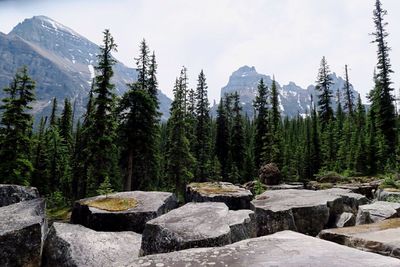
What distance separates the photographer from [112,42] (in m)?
26.9

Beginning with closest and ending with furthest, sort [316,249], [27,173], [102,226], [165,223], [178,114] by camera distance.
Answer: [316,249], [165,223], [102,226], [27,173], [178,114]

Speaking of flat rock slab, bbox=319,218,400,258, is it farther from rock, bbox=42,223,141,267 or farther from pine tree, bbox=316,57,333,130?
pine tree, bbox=316,57,333,130

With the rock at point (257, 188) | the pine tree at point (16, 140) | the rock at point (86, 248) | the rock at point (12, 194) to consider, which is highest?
the pine tree at point (16, 140)

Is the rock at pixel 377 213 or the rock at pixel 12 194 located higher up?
the rock at pixel 12 194

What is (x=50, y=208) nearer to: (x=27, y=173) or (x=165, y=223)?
(x=27, y=173)

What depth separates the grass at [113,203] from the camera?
10.8m

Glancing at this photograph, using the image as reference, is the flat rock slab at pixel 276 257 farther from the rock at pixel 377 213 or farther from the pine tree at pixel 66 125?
the pine tree at pixel 66 125

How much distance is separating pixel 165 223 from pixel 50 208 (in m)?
38.1

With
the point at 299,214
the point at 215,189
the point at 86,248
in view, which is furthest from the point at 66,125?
the point at 299,214

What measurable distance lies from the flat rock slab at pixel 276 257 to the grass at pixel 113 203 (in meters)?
7.35

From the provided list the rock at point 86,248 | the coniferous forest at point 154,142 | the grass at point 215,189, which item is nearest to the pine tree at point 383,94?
the coniferous forest at point 154,142

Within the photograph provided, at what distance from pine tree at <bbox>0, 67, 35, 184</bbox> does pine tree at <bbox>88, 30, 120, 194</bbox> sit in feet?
18.6

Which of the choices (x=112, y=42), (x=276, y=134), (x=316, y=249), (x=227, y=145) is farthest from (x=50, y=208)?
(x=316, y=249)

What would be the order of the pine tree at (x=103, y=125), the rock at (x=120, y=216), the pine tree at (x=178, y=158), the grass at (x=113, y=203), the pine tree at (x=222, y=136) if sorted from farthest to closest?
the pine tree at (x=222, y=136)
the pine tree at (x=178, y=158)
the pine tree at (x=103, y=125)
the grass at (x=113, y=203)
the rock at (x=120, y=216)
